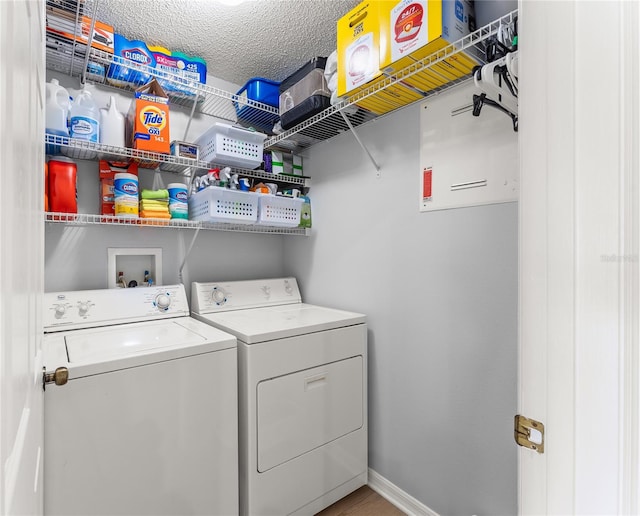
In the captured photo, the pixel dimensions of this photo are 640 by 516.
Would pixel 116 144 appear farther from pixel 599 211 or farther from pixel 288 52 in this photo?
pixel 599 211

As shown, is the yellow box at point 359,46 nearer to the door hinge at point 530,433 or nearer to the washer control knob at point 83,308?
the door hinge at point 530,433

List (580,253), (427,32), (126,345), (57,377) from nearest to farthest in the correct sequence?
(580,253), (57,377), (427,32), (126,345)

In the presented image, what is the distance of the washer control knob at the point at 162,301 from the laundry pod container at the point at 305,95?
124 centimetres

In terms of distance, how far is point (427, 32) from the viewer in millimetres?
1234

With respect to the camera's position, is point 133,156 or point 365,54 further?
point 133,156

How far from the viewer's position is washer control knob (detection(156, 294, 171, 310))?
6.30 ft

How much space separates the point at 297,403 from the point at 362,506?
0.74m

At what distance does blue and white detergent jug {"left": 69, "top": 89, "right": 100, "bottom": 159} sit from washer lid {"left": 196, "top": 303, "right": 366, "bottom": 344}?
1084mm

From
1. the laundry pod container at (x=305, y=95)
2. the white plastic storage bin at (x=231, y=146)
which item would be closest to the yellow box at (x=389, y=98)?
the laundry pod container at (x=305, y=95)

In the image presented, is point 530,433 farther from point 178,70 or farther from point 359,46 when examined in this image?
point 178,70

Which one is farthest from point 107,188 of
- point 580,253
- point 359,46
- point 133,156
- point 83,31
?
point 580,253

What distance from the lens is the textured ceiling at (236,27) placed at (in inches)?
66.8

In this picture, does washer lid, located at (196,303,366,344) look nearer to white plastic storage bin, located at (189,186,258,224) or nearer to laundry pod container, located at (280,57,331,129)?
white plastic storage bin, located at (189,186,258,224)

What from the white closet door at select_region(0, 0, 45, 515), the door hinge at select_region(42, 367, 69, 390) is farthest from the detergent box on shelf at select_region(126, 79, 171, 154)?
the white closet door at select_region(0, 0, 45, 515)
